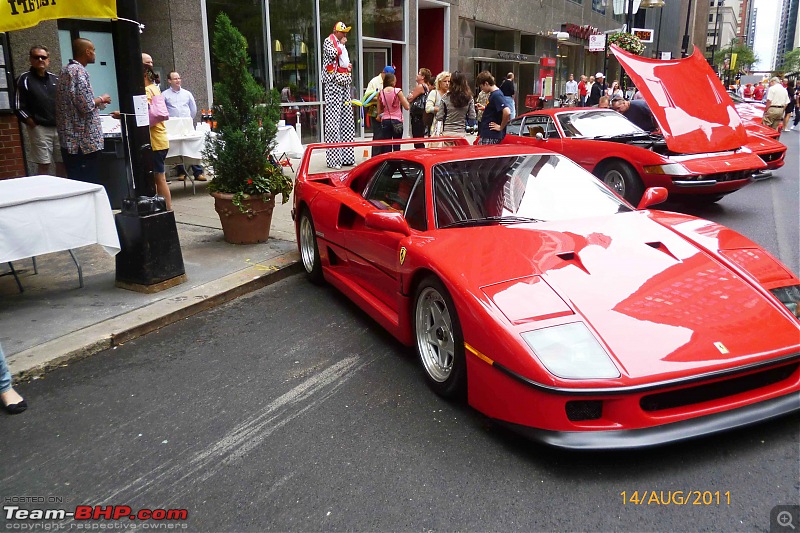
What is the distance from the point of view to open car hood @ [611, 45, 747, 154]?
7.99 m

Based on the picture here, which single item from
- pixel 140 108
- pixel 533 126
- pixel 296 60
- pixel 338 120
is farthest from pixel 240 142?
pixel 296 60

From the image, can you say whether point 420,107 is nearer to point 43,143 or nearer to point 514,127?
point 514,127

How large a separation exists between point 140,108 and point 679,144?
247 inches

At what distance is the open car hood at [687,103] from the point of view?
7988 mm

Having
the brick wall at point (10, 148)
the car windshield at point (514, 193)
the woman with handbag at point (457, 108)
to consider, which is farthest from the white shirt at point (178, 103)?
the car windshield at point (514, 193)

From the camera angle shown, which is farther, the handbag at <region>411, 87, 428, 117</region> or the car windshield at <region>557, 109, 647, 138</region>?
the handbag at <region>411, 87, 428, 117</region>

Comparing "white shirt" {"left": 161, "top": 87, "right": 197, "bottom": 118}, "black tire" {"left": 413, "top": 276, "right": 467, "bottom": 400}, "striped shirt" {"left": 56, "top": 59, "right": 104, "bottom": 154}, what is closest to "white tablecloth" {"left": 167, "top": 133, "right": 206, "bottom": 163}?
"white shirt" {"left": 161, "top": 87, "right": 197, "bottom": 118}

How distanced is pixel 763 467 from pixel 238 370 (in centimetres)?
292

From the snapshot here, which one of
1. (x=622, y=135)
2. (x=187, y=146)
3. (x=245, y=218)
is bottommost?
(x=245, y=218)

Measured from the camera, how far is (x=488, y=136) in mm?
9875

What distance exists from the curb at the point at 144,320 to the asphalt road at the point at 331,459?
136 millimetres

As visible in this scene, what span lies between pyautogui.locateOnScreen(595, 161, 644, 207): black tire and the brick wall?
7989mm

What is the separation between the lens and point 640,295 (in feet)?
9.99
